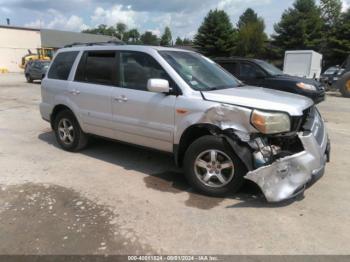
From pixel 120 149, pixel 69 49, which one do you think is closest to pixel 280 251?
pixel 120 149

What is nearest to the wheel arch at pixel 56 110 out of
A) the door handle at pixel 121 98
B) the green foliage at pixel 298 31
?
the door handle at pixel 121 98

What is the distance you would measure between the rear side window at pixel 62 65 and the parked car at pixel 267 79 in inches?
194

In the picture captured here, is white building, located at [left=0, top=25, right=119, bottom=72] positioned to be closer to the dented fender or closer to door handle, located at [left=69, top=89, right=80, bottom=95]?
door handle, located at [left=69, top=89, right=80, bottom=95]

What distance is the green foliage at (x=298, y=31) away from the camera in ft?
143

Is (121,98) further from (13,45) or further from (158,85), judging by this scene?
(13,45)

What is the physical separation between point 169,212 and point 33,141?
173 inches

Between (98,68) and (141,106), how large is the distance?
1.26 m

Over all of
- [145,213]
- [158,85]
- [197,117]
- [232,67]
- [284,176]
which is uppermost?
[232,67]

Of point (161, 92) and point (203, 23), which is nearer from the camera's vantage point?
point (161, 92)

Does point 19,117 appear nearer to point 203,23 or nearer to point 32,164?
point 32,164

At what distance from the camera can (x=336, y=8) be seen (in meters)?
51.8

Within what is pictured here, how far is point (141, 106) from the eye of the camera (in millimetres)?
4930

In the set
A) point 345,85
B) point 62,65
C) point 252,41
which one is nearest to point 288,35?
point 252,41

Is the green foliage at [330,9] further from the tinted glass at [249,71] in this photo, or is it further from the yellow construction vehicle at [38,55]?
the tinted glass at [249,71]
